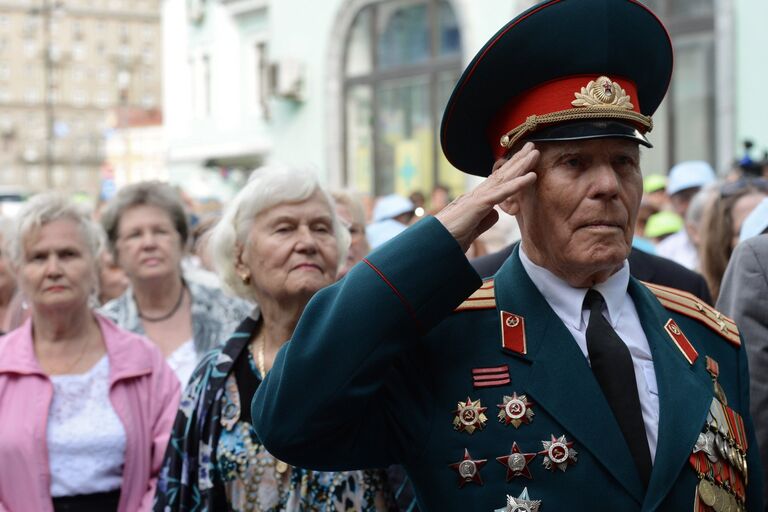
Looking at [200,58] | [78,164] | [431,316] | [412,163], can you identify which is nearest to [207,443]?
[431,316]

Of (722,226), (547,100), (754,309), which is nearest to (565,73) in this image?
(547,100)

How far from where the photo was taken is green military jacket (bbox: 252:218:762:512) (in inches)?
96.0

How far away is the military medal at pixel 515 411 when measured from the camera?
2.49 m

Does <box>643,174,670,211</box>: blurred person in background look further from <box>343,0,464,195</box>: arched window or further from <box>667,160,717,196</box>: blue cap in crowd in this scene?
<box>343,0,464,195</box>: arched window

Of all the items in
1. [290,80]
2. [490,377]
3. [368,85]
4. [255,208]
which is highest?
[290,80]

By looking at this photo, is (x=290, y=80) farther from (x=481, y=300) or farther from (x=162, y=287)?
(x=481, y=300)

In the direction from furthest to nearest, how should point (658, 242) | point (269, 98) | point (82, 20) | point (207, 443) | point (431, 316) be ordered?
point (82, 20), point (269, 98), point (658, 242), point (207, 443), point (431, 316)

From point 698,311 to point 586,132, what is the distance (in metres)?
0.57

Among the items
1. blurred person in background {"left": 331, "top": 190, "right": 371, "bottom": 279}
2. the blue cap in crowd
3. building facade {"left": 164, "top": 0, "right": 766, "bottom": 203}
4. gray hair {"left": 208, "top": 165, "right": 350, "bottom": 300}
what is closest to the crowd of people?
gray hair {"left": 208, "top": 165, "right": 350, "bottom": 300}

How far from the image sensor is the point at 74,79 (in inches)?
4316

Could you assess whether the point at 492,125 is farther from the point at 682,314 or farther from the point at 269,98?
the point at 269,98

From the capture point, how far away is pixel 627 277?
2.72m

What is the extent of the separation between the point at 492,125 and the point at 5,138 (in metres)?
106

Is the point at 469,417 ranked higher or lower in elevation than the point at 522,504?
higher
